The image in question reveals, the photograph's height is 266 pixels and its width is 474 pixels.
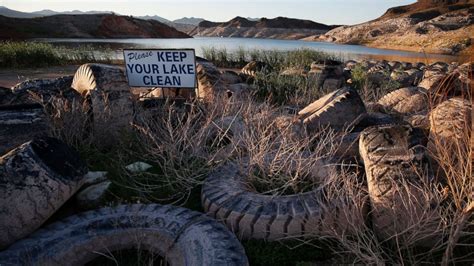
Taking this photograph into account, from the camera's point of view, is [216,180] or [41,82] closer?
[216,180]

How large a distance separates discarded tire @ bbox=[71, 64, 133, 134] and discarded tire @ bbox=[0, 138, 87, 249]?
1813 mm

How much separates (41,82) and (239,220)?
474cm

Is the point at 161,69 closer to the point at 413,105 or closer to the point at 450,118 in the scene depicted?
the point at 450,118

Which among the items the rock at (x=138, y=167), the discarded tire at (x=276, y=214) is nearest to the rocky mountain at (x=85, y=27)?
the rock at (x=138, y=167)

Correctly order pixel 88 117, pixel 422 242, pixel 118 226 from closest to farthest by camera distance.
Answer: pixel 422 242 → pixel 118 226 → pixel 88 117

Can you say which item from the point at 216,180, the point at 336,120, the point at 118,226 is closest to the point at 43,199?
the point at 118,226

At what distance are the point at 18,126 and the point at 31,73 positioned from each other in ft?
34.6

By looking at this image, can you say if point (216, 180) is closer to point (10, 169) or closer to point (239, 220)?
point (239, 220)

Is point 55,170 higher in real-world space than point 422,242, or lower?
higher

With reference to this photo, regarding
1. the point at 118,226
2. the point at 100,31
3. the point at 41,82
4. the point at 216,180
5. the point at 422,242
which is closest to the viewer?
the point at 422,242

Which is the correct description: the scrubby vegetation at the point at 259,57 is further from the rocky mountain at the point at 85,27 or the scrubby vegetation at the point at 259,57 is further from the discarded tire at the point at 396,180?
the rocky mountain at the point at 85,27

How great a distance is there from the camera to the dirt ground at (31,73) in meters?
11.5

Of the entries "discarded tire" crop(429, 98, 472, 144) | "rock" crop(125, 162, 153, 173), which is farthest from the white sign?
"discarded tire" crop(429, 98, 472, 144)

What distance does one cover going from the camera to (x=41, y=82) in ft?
21.1
